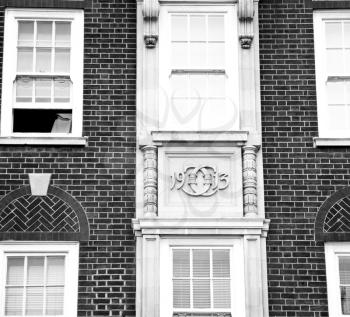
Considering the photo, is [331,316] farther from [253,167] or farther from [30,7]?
[30,7]

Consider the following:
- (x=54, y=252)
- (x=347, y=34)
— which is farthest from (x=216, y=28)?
(x=54, y=252)

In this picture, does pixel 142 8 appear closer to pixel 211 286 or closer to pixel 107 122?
pixel 107 122

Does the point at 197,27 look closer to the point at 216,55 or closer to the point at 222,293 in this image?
the point at 216,55

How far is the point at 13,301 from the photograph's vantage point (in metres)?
16.2

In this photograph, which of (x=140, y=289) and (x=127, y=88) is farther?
(x=127, y=88)

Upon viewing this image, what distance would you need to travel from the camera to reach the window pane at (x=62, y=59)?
1744 cm

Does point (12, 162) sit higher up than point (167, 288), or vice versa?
point (12, 162)

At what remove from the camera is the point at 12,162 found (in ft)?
55.0

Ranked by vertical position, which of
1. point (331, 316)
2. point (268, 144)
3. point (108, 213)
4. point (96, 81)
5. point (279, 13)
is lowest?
point (331, 316)

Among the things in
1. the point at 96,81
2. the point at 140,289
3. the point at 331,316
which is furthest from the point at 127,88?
the point at 331,316

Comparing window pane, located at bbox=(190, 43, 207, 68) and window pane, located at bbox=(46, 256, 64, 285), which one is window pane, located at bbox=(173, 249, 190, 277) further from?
window pane, located at bbox=(190, 43, 207, 68)

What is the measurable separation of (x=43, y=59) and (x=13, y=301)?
13.6 feet

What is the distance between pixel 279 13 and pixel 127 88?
117 inches

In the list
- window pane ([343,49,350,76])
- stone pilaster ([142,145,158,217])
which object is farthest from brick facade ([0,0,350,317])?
window pane ([343,49,350,76])
